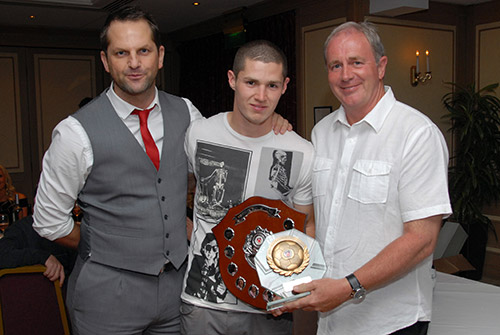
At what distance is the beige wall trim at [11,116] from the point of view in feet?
24.3

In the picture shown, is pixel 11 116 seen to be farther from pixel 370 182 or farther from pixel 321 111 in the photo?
pixel 370 182

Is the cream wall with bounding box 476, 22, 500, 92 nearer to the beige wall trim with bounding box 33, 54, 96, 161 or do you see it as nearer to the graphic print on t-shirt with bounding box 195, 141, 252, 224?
the graphic print on t-shirt with bounding box 195, 141, 252, 224

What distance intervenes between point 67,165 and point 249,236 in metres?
0.68

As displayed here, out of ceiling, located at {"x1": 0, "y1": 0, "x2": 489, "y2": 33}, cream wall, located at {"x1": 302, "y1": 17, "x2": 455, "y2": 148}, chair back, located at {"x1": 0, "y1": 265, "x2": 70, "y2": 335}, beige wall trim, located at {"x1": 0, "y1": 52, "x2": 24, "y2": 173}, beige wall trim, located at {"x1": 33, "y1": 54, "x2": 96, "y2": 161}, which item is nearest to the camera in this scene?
chair back, located at {"x1": 0, "y1": 265, "x2": 70, "y2": 335}

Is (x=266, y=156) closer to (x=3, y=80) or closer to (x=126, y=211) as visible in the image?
(x=126, y=211)

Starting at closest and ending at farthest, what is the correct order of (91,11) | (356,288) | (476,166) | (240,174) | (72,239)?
(356,288) → (240,174) → (72,239) → (476,166) → (91,11)

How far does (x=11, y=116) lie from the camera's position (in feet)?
24.5

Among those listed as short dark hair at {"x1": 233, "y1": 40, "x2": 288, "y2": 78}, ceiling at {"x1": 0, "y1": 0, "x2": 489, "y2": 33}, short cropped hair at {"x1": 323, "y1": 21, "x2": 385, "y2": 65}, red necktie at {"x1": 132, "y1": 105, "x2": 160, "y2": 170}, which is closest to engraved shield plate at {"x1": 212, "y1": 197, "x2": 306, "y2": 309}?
red necktie at {"x1": 132, "y1": 105, "x2": 160, "y2": 170}

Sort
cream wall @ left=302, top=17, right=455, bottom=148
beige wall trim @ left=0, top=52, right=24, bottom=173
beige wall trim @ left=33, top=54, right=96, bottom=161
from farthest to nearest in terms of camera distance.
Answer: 1. beige wall trim @ left=33, top=54, right=96, bottom=161
2. beige wall trim @ left=0, top=52, right=24, bottom=173
3. cream wall @ left=302, top=17, right=455, bottom=148

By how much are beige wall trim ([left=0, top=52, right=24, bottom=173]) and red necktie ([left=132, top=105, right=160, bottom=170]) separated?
652 centimetres

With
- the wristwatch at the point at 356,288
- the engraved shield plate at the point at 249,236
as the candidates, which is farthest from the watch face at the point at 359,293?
the engraved shield plate at the point at 249,236

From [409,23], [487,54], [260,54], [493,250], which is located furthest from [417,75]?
[260,54]

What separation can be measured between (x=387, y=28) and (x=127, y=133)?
13.6 feet

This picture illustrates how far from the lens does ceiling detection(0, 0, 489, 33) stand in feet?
19.4
